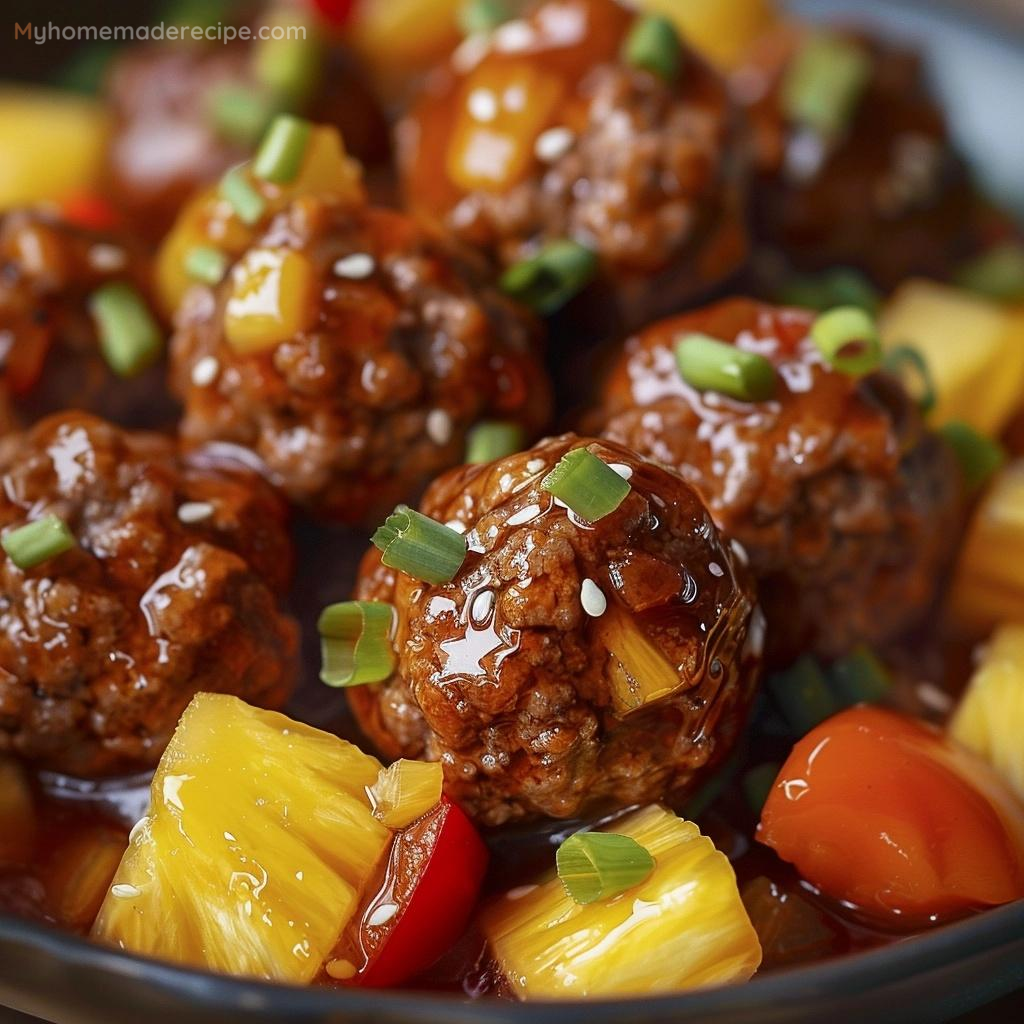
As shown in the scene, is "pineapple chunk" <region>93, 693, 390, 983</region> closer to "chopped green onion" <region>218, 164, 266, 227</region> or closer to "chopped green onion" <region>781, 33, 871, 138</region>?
"chopped green onion" <region>218, 164, 266, 227</region>

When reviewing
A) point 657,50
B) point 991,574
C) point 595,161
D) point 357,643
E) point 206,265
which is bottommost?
point 991,574

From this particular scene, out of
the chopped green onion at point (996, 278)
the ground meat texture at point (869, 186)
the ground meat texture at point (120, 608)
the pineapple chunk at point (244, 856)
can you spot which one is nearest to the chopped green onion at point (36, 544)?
the ground meat texture at point (120, 608)

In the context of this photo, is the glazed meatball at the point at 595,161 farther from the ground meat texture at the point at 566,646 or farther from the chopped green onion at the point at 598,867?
the chopped green onion at the point at 598,867

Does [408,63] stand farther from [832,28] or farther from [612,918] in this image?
[612,918]

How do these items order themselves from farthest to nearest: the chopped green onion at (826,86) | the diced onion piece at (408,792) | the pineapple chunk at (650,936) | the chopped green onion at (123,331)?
the chopped green onion at (826,86) → the chopped green onion at (123,331) → the diced onion piece at (408,792) → the pineapple chunk at (650,936)

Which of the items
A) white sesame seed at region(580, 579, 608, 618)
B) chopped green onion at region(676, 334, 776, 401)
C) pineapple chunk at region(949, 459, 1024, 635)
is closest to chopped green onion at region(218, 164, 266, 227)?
chopped green onion at region(676, 334, 776, 401)

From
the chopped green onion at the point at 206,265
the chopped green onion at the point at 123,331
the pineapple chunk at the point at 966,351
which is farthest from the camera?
the pineapple chunk at the point at 966,351

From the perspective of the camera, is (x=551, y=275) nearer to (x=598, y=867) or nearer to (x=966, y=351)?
(x=966, y=351)

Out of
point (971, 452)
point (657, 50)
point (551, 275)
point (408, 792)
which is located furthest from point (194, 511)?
point (971, 452)
